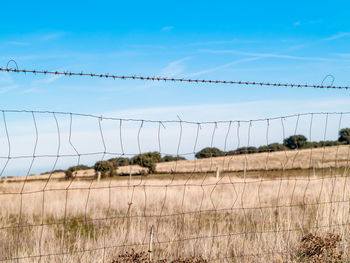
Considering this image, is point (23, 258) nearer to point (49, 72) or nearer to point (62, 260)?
point (62, 260)

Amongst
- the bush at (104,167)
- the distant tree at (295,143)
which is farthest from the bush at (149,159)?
the distant tree at (295,143)

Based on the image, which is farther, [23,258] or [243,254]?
[243,254]

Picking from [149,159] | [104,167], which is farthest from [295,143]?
[149,159]

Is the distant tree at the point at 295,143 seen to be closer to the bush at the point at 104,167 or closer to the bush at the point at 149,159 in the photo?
the bush at the point at 149,159

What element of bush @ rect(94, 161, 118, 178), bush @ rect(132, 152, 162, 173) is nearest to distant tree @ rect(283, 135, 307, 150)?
bush @ rect(132, 152, 162, 173)

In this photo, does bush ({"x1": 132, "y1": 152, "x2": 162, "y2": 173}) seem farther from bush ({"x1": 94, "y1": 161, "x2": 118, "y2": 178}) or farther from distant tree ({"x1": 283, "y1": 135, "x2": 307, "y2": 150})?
distant tree ({"x1": 283, "y1": 135, "x2": 307, "y2": 150})

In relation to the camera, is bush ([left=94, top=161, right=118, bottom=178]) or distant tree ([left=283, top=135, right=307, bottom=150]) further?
Answer: distant tree ([left=283, top=135, right=307, bottom=150])

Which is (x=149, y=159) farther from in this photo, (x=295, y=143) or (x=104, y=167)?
(x=295, y=143)

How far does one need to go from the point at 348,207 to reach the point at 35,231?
4.76 metres

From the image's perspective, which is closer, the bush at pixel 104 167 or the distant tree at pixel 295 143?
the bush at pixel 104 167

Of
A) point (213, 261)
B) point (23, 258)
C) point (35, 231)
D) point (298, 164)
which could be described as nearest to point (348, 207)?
point (213, 261)

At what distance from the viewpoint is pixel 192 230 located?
244 inches

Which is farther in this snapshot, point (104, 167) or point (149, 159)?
point (149, 159)

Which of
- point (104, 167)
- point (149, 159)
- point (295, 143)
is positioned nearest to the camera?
point (104, 167)
